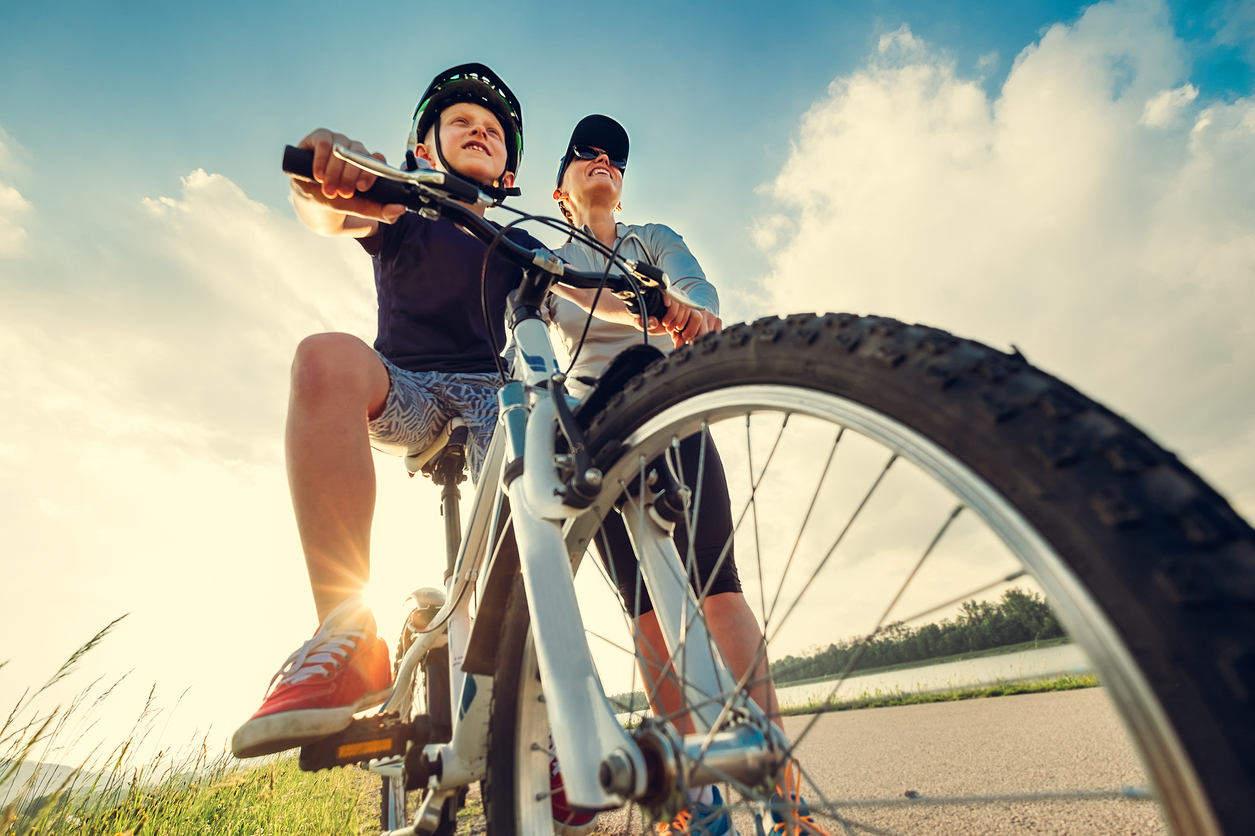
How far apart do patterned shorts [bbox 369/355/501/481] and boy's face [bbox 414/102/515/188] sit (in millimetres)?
769

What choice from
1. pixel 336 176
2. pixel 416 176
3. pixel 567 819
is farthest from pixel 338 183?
pixel 567 819

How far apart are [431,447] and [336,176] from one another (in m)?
1.02

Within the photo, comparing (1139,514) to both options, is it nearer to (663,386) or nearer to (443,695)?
(663,386)

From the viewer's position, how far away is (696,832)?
127cm

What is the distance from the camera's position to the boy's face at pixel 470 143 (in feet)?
7.06

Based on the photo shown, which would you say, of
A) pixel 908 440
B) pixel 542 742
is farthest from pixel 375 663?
pixel 908 440

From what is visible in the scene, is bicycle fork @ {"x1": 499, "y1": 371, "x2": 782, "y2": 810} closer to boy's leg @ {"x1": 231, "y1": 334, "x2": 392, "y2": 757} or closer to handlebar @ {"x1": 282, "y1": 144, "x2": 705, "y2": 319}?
handlebar @ {"x1": 282, "y1": 144, "x2": 705, "y2": 319}

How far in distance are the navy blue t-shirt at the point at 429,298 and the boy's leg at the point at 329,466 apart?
442 millimetres

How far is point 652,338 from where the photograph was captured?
240cm

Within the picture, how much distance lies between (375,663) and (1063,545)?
1.52 metres

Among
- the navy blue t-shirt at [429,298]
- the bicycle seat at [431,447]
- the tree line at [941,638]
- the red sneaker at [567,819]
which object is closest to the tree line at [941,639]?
the tree line at [941,638]

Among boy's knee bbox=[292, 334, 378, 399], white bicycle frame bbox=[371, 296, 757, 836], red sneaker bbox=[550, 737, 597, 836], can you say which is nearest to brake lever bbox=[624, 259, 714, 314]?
white bicycle frame bbox=[371, 296, 757, 836]

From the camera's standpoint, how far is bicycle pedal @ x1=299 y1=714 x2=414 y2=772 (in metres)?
1.51

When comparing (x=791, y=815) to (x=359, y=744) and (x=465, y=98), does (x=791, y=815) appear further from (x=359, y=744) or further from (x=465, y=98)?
(x=465, y=98)
